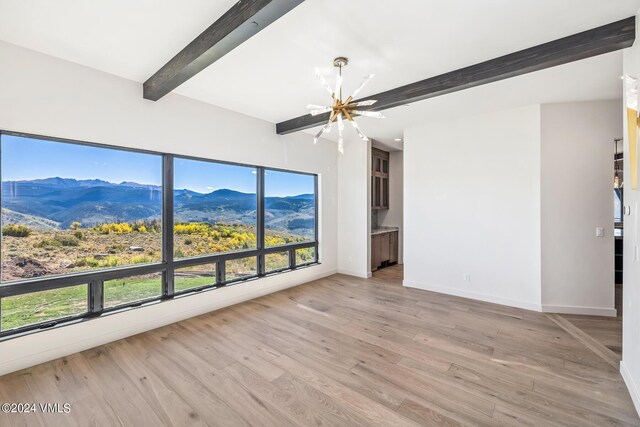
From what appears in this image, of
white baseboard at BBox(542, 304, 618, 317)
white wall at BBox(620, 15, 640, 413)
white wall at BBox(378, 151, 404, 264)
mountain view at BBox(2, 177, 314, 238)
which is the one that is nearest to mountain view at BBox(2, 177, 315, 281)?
mountain view at BBox(2, 177, 314, 238)

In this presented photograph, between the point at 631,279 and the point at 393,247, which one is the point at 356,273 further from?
the point at 631,279

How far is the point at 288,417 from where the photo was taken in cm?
196

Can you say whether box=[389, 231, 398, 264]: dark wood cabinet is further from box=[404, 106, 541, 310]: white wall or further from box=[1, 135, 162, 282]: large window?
box=[1, 135, 162, 282]: large window

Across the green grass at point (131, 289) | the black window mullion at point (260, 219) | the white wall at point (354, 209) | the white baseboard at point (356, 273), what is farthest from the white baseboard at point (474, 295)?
the green grass at point (131, 289)

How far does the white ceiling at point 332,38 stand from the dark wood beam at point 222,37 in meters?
0.08

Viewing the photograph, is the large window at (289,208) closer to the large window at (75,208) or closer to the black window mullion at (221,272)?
the black window mullion at (221,272)

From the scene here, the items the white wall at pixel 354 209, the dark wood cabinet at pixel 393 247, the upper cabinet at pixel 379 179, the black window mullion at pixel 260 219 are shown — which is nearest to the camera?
the black window mullion at pixel 260 219

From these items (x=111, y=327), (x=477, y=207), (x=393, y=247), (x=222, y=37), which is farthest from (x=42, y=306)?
(x=393, y=247)

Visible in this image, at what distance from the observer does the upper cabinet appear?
645 cm

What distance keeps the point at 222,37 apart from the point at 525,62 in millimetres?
2651

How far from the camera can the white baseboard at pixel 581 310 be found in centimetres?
362

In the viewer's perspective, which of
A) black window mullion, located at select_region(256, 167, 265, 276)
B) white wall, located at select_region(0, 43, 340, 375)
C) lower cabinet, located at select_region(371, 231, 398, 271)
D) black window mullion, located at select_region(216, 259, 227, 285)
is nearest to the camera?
white wall, located at select_region(0, 43, 340, 375)

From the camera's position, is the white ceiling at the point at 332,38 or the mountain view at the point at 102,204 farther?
the mountain view at the point at 102,204

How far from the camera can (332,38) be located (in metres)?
2.35
